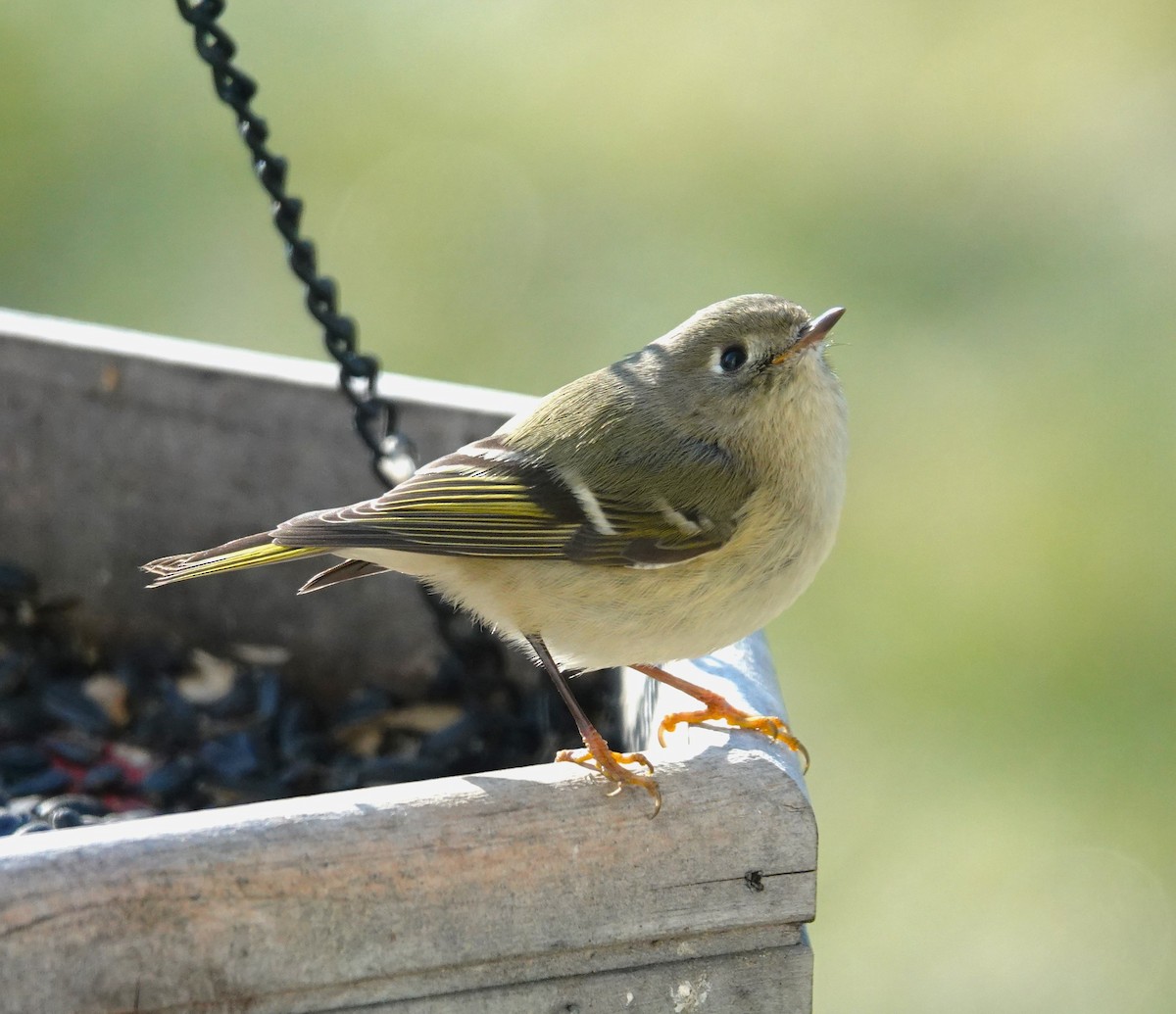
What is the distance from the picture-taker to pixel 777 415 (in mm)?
2162

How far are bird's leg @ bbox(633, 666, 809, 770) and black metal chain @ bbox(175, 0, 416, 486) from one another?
61 centimetres

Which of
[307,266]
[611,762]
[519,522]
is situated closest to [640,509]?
[519,522]

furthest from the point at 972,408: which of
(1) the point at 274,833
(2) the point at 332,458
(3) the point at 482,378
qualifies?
(1) the point at 274,833

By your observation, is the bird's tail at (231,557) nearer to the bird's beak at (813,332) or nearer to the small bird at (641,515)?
the small bird at (641,515)

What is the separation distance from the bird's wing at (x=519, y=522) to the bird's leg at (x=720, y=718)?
176 millimetres

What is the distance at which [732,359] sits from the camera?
221 centimetres

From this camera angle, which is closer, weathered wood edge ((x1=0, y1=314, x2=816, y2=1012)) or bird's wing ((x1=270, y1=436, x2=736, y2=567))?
weathered wood edge ((x1=0, y1=314, x2=816, y2=1012))

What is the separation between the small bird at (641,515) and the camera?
6.53 feet

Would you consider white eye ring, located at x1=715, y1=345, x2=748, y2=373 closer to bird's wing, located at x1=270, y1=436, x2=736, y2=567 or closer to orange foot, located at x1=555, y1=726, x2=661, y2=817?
bird's wing, located at x1=270, y1=436, x2=736, y2=567

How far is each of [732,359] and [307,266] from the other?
2.04ft

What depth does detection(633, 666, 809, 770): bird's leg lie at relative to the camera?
191cm

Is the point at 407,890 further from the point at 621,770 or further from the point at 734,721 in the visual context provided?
the point at 734,721

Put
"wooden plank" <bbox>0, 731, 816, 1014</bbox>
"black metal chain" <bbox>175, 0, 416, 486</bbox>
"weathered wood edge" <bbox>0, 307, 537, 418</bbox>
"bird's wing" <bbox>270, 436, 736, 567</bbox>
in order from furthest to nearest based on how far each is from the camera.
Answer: "weathered wood edge" <bbox>0, 307, 537, 418</bbox>, "black metal chain" <bbox>175, 0, 416, 486</bbox>, "bird's wing" <bbox>270, 436, 736, 567</bbox>, "wooden plank" <bbox>0, 731, 816, 1014</bbox>

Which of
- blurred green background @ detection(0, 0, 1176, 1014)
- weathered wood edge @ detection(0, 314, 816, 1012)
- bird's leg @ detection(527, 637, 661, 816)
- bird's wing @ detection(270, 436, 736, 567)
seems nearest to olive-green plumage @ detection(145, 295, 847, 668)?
bird's wing @ detection(270, 436, 736, 567)
